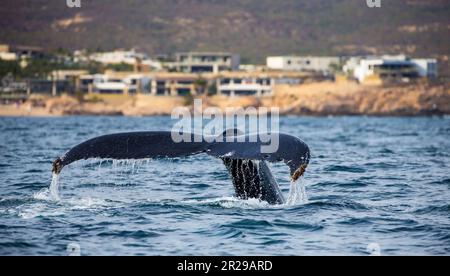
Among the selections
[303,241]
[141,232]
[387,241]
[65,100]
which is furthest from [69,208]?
[65,100]

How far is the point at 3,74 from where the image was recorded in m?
138

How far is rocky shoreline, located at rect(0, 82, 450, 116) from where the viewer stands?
12256 centimetres

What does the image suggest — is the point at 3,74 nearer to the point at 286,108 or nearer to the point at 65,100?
the point at 65,100

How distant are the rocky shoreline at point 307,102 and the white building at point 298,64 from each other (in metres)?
16.9

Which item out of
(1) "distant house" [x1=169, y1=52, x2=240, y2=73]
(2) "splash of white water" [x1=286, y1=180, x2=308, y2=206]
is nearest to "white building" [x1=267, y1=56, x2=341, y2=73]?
(1) "distant house" [x1=169, y1=52, x2=240, y2=73]

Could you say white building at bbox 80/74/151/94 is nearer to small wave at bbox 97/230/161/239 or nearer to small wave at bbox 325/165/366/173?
small wave at bbox 325/165/366/173

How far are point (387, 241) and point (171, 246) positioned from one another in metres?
2.92

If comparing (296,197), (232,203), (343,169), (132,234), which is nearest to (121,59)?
(343,169)

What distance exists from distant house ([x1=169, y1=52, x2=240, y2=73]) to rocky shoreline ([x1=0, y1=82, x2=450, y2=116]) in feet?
50.1

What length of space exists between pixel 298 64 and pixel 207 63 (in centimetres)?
1743

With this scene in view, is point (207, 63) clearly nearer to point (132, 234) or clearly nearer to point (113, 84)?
point (113, 84)

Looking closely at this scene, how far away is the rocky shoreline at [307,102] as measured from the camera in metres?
123

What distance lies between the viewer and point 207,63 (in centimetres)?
14150

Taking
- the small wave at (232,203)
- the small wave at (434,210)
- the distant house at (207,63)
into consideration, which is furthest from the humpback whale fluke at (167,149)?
the distant house at (207,63)
